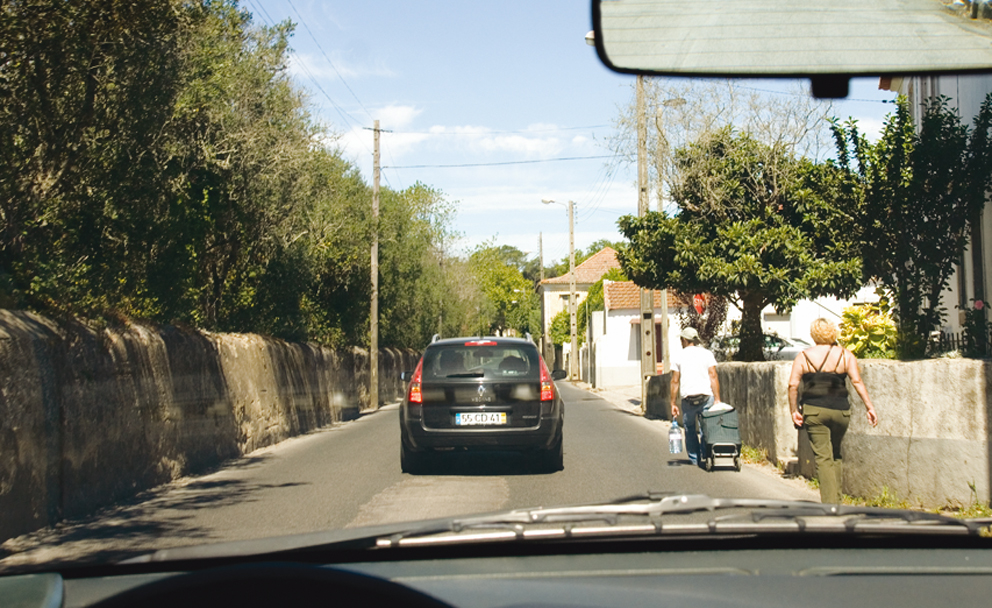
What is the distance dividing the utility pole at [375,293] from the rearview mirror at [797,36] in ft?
78.9

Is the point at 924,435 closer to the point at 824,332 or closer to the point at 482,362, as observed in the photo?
the point at 824,332

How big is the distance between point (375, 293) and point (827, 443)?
21.5 meters

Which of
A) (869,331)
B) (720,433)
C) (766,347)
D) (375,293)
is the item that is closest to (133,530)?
(720,433)

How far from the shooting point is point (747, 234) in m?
17.3

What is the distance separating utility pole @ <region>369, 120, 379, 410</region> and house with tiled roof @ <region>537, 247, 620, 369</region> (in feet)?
164

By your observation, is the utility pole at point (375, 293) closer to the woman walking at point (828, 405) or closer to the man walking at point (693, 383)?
the man walking at point (693, 383)

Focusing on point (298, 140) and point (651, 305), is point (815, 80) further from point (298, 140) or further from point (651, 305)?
point (651, 305)

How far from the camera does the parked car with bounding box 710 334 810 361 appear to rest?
2269 centimetres

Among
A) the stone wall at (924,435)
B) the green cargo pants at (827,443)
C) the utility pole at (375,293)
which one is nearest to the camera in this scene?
the stone wall at (924,435)

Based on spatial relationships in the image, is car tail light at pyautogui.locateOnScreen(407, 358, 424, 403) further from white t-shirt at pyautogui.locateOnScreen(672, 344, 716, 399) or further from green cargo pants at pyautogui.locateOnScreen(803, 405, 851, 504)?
green cargo pants at pyautogui.locateOnScreen(803, 405, 851, 504)

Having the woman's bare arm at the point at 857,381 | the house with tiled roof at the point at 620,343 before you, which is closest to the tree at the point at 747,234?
the woman's bare arm at the point at 857,381

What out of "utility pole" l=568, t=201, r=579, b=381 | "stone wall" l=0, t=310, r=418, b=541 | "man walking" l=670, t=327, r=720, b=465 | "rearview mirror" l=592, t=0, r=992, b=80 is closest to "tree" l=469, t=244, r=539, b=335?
"utility pole" l=568, t=201, r=579, b=381

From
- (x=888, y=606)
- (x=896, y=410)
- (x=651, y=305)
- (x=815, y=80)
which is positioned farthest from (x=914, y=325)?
Answer: (x=651, y=305)

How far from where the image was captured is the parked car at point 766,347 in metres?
22.7
